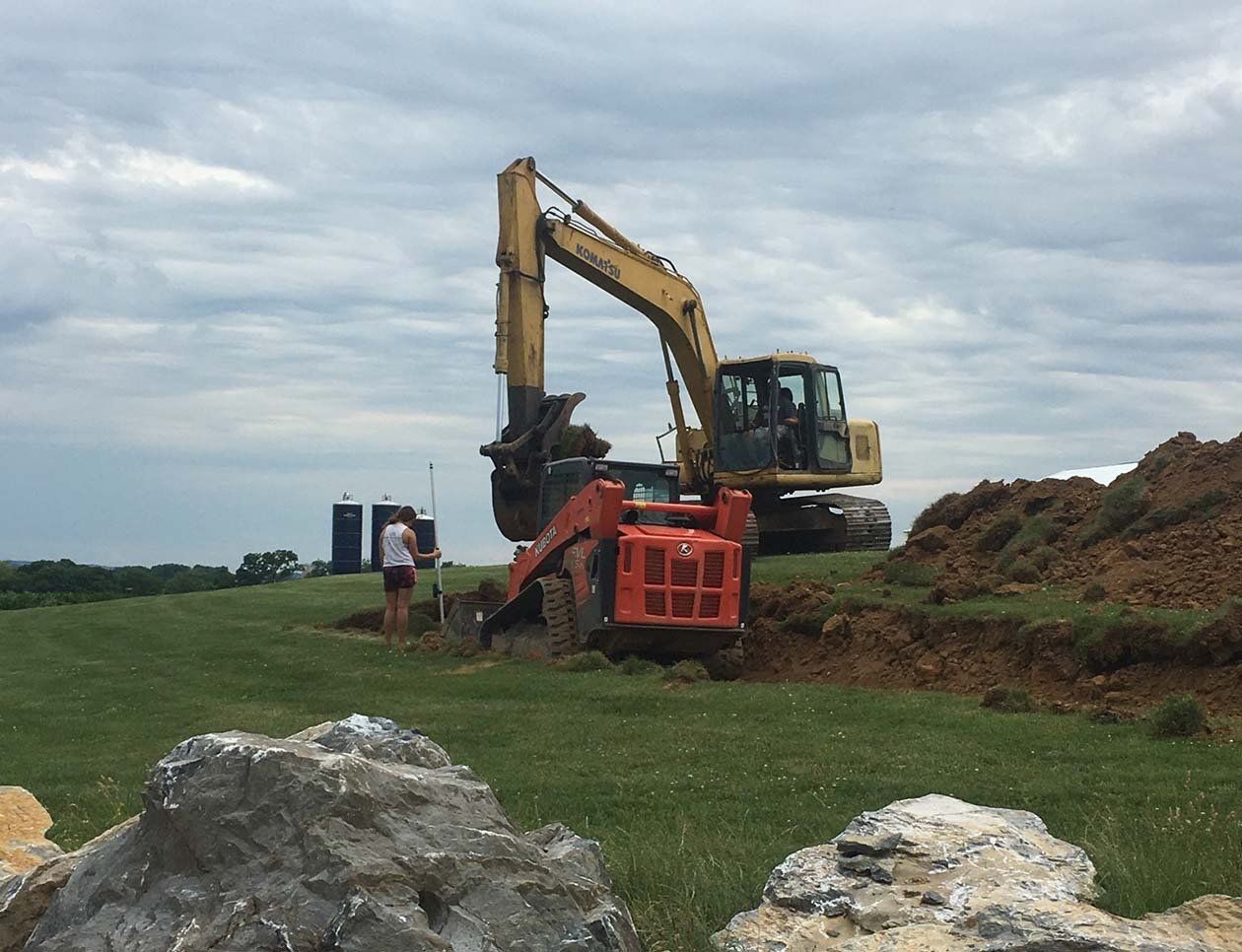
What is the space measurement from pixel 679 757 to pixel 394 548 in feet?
29.1

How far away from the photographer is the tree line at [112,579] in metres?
30.9

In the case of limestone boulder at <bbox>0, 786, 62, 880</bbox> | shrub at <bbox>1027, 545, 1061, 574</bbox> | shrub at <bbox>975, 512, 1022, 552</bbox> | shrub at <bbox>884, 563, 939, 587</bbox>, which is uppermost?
shrub at <bbox>975, 512, 1022, 552</bbox>

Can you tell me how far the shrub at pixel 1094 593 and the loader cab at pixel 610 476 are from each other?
5.34m

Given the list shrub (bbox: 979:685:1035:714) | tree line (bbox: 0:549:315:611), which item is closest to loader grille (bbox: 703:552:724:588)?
shrub (bbox: 979:685:1035:714)

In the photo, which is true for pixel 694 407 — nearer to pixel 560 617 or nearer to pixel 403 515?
pixel 403 515

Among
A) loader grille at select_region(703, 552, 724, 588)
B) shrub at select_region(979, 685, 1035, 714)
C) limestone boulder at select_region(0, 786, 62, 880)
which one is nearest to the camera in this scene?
limestone boulder at select_region(0, 786, 62, 880)

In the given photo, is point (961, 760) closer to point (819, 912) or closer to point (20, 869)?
point (819, 912)

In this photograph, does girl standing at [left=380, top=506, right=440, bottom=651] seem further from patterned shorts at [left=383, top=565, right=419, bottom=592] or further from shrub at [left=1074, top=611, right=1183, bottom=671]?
shrub at [left=1074, top=611, right=1183, bottom=671]

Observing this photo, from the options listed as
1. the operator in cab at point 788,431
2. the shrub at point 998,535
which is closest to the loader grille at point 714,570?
the shrub at point 998,535

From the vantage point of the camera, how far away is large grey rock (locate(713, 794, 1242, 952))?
391 cm

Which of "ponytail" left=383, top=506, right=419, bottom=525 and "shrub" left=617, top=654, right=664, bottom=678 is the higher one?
"ponytail" left=383, top=506, right=419, bottom=525

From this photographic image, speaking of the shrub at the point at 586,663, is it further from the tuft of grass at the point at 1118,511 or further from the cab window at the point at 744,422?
the cab window at the point at 744,422

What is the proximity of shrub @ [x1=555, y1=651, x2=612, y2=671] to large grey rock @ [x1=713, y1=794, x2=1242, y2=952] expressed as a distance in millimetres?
9120

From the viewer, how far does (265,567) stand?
121 ft
